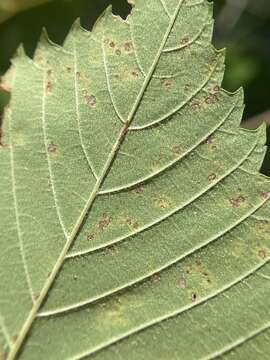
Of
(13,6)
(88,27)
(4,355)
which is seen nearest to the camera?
(4,355)

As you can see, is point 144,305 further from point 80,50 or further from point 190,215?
point 80,50

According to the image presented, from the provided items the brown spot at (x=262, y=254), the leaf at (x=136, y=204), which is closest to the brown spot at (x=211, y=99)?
the leaf at (x=136, y=204)

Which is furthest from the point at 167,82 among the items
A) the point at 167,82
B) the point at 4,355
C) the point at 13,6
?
the point at 13,6

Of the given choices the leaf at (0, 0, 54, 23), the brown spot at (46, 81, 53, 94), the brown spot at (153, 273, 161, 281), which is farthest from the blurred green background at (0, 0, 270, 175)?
the brown spot at (153, 273, 161, 281)

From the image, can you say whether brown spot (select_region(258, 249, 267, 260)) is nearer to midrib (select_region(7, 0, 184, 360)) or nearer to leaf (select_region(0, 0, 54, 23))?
midrib (select_region(7, 0, 184, 360))

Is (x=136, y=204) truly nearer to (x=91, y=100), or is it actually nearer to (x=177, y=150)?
(x=177, y=150)

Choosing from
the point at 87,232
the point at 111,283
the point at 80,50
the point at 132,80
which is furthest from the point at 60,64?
the point at 111,283
